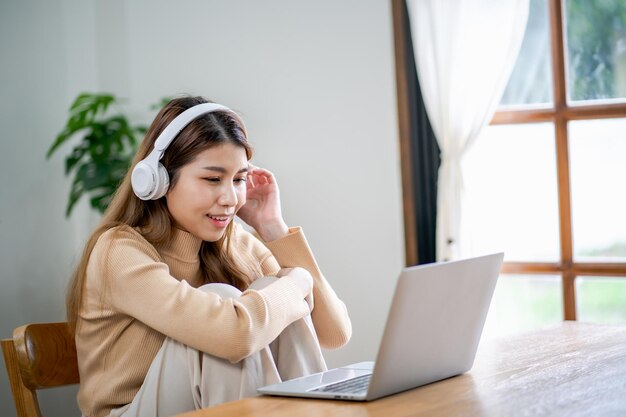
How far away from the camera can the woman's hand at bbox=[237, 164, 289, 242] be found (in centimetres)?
212

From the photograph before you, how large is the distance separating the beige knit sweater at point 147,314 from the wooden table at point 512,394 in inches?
10.7

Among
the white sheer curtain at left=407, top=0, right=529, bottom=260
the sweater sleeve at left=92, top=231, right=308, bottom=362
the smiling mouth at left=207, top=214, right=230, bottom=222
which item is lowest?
the sweater sleeve at left=92, top=231, right=308, bottom=362

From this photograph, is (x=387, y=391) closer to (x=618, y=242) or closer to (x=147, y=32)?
(x=618, y=242)

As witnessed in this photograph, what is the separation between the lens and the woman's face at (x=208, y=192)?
189cm

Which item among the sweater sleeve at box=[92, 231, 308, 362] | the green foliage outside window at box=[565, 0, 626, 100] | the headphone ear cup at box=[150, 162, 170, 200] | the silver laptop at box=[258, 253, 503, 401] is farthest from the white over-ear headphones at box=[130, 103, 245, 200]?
the green foliage outside window at box=[565, 0, 626, 100]

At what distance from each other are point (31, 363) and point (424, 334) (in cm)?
82

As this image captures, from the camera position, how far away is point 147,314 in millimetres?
1685

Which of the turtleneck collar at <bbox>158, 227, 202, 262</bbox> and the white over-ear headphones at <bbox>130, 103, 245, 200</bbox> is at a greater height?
the white over-ear headphones at <bbox>130, 103, 245, 200</bbox>

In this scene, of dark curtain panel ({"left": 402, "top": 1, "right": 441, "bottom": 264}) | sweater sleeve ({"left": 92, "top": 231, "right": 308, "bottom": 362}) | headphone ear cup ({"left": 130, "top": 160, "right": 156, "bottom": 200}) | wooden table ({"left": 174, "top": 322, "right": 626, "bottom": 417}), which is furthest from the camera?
dark curtain panel ({"left": 402, "top": 1, "right": 441, "bottom": 264})

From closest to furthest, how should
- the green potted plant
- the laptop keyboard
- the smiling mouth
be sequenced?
the laptop keyboard → the smiling mouth → the green potted plant

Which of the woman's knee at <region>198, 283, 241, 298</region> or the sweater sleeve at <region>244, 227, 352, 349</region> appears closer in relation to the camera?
the woman's knee at <region>198, 283, 241, 298</region>

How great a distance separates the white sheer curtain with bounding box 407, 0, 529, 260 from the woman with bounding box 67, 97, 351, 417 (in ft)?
3.79

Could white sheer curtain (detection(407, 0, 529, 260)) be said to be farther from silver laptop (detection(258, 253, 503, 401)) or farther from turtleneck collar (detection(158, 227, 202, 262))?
silver laptop (detection(258, 253, 503, 401))

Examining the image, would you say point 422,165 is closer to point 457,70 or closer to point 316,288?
point 457,70
